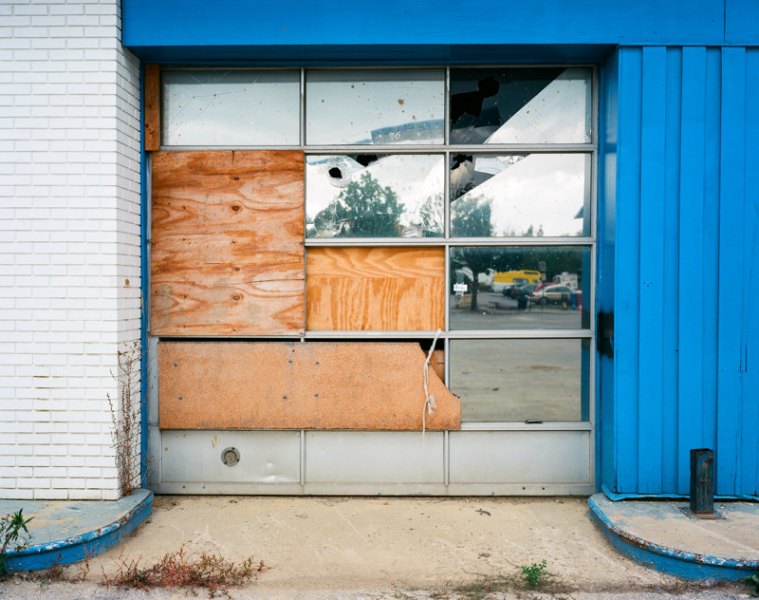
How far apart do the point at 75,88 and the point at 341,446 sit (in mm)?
3309

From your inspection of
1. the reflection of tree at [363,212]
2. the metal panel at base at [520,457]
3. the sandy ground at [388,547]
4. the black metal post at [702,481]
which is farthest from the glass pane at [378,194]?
the black metal post at [702,481]

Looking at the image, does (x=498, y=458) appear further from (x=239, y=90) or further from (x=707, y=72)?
(x=239, y=90)

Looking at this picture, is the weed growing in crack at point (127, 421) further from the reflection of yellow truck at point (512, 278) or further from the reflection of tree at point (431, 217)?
the reflection of yellow truck at point (512, 278)

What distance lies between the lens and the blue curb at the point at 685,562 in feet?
12.4

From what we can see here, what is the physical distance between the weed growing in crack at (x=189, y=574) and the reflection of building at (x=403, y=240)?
0.97 metres

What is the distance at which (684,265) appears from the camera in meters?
4.72

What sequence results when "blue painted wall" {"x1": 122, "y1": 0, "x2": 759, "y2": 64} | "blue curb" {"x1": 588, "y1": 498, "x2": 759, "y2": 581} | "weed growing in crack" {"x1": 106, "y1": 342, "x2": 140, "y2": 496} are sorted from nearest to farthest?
"blue curb" {"x1": 588, "y1": 498, "x2": 759, "y2": 581}, "blue painted wall" {"x1": 122, "y1": 0, "x2": 759, "y2": 64}, "weed growing in crack" {"x1": 106, "y1": 342, "x2": 140, "y2": 496}

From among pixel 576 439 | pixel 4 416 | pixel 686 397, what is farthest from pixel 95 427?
pixel 686 397

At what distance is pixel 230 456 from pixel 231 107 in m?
2.78

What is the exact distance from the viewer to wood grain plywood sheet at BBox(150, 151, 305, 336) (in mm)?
5176

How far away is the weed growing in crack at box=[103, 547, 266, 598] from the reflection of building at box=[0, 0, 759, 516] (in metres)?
0.97

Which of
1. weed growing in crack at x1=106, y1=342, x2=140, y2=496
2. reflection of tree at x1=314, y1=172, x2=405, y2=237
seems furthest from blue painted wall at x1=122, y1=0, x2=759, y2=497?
weed growing in crack at x1=106, y1=342, x2=140, y2=496

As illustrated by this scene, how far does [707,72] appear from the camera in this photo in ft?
15.5

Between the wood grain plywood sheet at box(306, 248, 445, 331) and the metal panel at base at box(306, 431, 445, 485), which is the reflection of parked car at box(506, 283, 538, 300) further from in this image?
the metal panel at base at box(306, 431, 445, 485)
